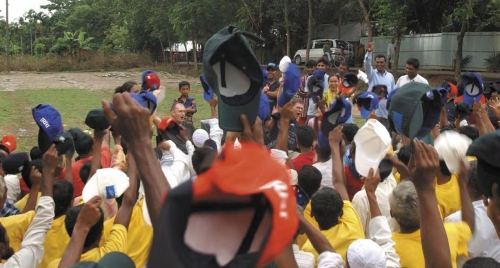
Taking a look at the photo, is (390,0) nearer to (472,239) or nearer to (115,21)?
(472,239)

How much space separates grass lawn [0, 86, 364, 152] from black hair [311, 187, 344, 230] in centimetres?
849

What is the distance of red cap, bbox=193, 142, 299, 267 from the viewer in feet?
3.56

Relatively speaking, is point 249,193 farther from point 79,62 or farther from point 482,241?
point 79,62

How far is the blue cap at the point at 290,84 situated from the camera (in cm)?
470

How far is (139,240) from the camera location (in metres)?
3.07

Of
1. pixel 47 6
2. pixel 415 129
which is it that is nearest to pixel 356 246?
pixel 415 129

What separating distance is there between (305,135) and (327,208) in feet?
6.01

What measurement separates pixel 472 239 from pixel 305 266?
91 cm

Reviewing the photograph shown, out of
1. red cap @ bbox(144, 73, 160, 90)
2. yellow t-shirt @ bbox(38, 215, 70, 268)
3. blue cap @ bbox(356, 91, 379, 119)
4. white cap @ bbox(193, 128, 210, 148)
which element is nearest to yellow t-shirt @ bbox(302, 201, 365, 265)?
yellow t-shirt @ bbox(38, 215, 70, 268)

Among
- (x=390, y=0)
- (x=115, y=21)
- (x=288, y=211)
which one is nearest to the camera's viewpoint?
(x=288, y=211)

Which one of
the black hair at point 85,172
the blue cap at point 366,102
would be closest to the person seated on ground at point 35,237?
the black hair at point 85,172

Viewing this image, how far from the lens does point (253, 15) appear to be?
29.6 metres

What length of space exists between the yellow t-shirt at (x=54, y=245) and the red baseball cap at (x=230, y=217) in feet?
7.53

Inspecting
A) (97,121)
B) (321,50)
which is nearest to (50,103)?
(97,121)
